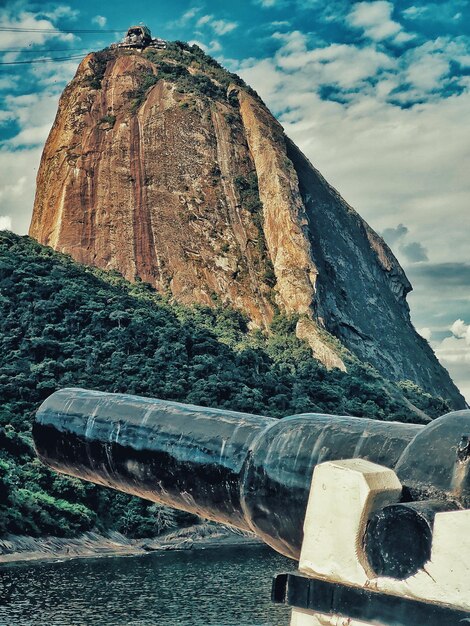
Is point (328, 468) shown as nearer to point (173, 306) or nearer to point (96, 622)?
point (96, 622)

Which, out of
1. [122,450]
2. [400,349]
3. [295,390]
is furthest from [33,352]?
[122,450]

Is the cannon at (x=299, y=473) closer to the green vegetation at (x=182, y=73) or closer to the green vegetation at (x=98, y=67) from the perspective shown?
the green vegetation at (x=182, y=73)

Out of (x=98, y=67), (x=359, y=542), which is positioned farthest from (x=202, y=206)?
(x=359, y=542)

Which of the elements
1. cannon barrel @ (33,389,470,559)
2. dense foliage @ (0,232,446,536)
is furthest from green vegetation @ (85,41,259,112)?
cannon barrel @ (33,389,470,559)

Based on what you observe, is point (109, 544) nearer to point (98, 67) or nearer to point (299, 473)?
point (299, 473)

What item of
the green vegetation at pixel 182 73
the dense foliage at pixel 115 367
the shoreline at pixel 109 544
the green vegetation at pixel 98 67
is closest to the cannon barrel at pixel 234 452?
the shoreline at pixel 109 544
